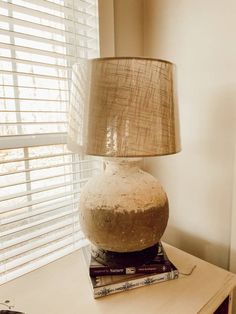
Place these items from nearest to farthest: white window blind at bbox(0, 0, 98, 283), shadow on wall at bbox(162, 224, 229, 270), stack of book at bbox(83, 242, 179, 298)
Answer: stack of book at bbox(83, 242, 179, 298) < white window blind at bbox(0, 0, 98, 283) < shadow on wall at bbox(162, 224, 229, 270)

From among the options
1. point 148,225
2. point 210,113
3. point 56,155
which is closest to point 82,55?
point 56,155

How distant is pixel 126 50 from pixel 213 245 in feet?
2.95

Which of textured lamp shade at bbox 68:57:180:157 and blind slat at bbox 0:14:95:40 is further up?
blind slat at bbox 0:14:95:40

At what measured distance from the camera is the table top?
2.14ft

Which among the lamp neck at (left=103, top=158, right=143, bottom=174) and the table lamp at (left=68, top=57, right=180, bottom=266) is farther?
the lamp neck at (left=103, top=158, right=143, bottom=174)

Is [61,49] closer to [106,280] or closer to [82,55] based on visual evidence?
[82,55]

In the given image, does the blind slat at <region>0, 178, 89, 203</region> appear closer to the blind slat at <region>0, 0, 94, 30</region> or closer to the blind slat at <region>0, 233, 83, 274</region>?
the blind slat at <region>0, 233, 83, 274</region>

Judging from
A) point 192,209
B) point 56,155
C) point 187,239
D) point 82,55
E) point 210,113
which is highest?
point 82,55

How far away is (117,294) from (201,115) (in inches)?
27.3

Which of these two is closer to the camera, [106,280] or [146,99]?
[146,99]

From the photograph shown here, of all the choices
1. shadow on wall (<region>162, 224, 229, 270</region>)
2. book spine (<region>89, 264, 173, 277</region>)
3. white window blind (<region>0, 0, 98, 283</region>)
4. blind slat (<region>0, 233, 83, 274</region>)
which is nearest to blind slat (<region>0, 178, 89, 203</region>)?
white window blind (<region>0, 0, 98, 283</region>)

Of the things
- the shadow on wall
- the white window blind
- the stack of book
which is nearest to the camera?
the stack of book

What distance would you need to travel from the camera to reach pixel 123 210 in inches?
26.6

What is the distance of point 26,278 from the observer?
80 centimetres
